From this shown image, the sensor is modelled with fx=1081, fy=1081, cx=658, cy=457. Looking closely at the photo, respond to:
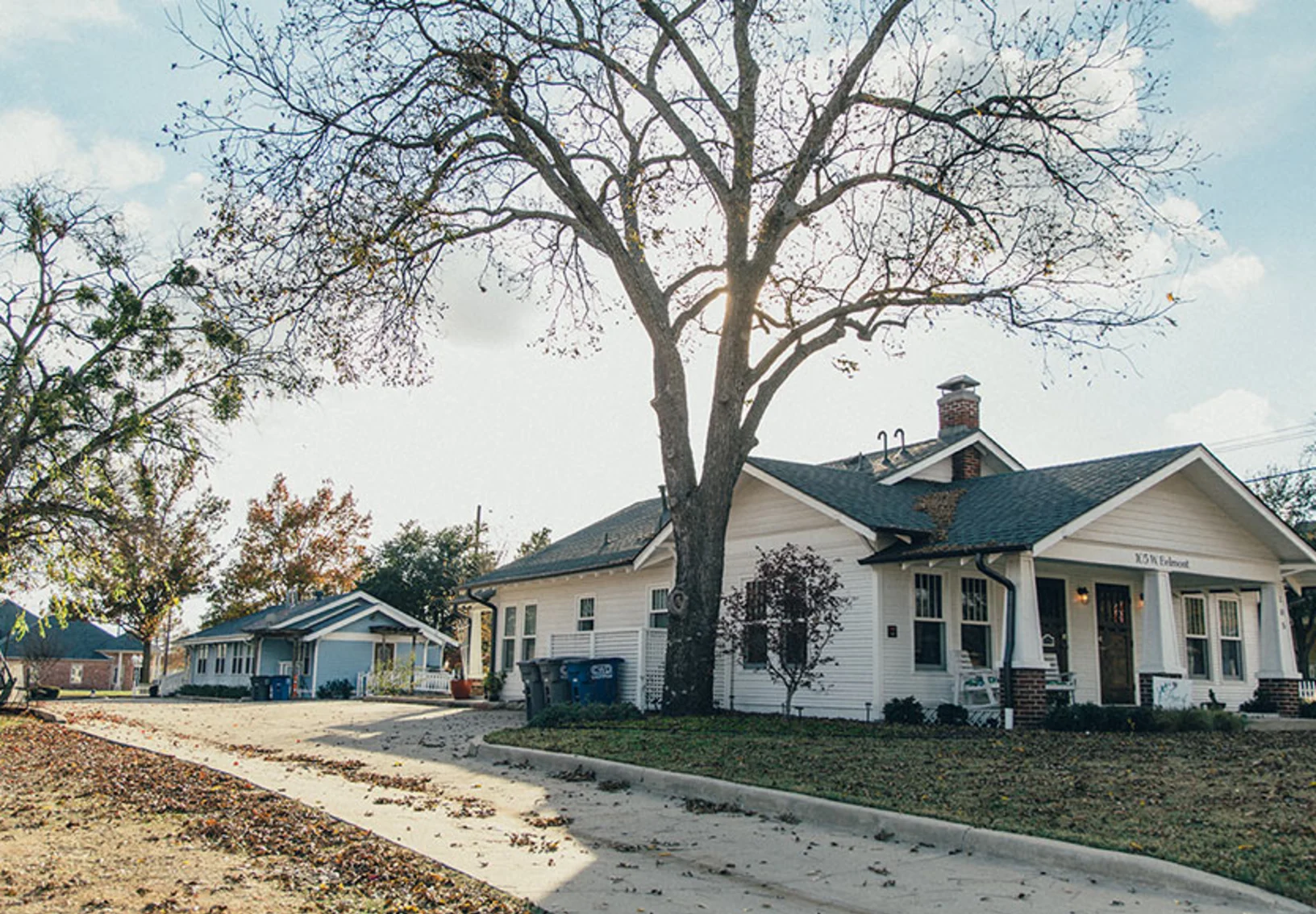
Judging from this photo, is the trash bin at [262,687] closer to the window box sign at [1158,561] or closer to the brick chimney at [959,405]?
the brick chimney at [959,405]

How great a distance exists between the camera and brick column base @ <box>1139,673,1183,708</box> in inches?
686

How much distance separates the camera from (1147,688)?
17.6 metres

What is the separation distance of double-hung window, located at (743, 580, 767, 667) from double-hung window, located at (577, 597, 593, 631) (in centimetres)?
604

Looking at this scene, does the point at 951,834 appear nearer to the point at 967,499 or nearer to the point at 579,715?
the point at 579,715

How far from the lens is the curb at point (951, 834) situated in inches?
225

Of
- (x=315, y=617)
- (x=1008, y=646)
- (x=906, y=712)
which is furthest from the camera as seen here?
(x=315, y=617)

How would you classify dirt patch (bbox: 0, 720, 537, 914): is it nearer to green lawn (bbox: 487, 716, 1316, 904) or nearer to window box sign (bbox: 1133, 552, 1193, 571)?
green lawn (bbox: 487, 716, 1316, 904)

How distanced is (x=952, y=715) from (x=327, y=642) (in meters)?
29.3

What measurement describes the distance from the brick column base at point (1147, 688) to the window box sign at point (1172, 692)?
58 millimetres

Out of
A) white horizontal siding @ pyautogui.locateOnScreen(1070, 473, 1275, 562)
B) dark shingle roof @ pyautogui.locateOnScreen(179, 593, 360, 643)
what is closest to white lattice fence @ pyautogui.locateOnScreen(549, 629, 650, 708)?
white horizontal siding @ pyautogui.locateOnScreen(1070, 473, 1275, 562)

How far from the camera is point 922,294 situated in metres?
17.2

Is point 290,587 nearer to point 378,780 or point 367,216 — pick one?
point 367,216

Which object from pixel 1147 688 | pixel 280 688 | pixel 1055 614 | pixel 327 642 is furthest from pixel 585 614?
pixel 327 642

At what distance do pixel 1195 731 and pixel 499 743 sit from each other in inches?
371
